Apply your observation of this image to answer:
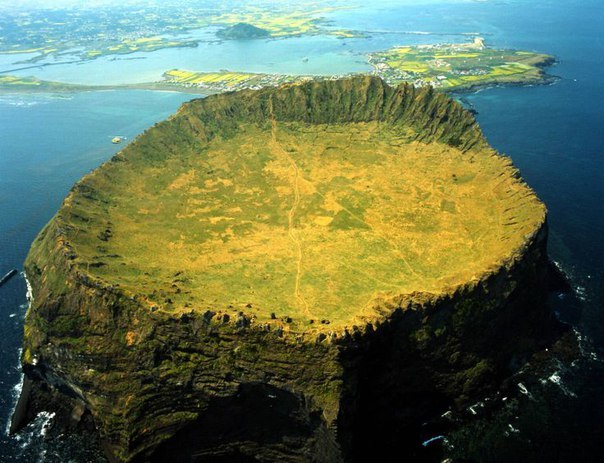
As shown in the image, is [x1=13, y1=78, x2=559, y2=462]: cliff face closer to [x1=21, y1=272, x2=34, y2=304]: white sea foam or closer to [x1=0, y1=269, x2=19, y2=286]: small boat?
[x1=21, y1=272, x2=34, y2=304]: white sea foam

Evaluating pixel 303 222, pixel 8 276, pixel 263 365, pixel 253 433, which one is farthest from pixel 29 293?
pixel 263 365

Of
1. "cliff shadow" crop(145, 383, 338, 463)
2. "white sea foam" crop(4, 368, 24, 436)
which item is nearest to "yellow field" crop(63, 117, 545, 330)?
"cliff shadow" crop(145, 383, 338, 463)

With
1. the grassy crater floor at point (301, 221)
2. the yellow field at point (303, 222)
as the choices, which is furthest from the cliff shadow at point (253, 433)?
the yellow field at point (303, 222)

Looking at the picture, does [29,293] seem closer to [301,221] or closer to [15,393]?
[15,393]

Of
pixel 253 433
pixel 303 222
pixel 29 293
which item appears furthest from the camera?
pixel 303 222

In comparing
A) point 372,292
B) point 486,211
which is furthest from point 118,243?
point 486,211

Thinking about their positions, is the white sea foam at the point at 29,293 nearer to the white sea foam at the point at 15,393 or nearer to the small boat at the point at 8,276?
the small boat at the point at 8,276

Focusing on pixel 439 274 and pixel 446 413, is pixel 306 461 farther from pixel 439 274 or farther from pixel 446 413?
pixel 439 274
